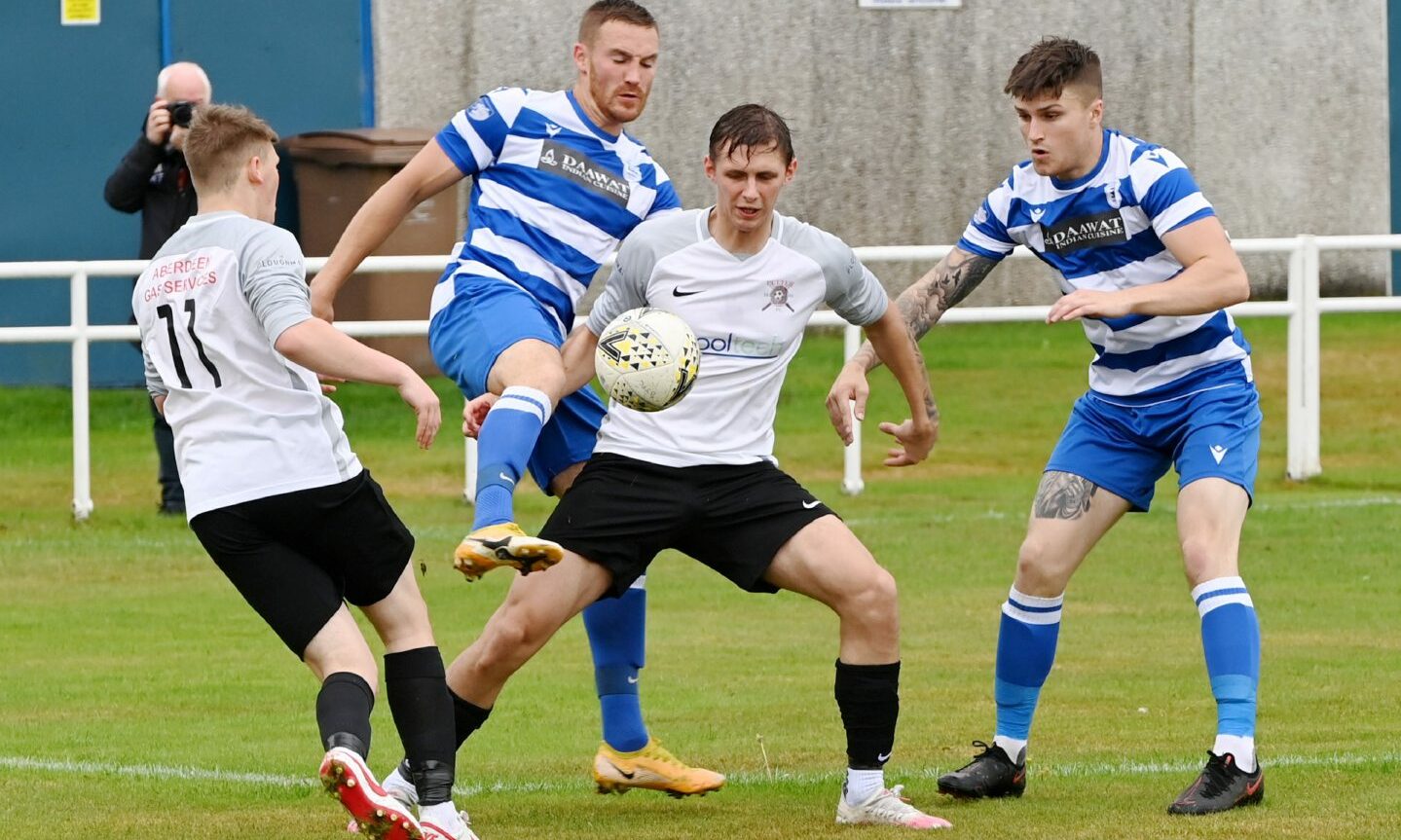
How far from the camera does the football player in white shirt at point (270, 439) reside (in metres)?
5.38

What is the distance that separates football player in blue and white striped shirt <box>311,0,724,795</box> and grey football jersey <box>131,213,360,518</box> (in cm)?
107

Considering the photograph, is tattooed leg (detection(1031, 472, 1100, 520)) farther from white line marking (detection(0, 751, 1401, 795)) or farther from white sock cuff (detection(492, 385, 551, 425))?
white sock cuff (detection(492, 385, 551, 425))

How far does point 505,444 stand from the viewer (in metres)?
6.05

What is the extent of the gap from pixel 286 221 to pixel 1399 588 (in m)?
9.44

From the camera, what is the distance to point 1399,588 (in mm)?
10375

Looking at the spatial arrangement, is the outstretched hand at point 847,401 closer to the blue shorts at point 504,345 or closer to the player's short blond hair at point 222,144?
the blue shorts at point 504,345

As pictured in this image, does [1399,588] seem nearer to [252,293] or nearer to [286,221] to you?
[252,293]

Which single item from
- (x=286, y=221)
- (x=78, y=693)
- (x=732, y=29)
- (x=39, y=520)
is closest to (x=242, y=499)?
(x=78, y=693)

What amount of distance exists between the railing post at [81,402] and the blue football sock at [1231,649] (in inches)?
293

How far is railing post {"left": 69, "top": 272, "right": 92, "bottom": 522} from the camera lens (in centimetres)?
1204

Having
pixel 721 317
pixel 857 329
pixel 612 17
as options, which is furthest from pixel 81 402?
pixel 721 317

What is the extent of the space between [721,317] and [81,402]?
6.81 metres

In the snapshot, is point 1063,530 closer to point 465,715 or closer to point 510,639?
point 510,639

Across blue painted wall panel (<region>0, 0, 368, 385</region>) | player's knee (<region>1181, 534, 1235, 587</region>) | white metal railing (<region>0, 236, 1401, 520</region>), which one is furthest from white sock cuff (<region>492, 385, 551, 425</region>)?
blue painted wall panel (<region>0, 0, 368, 385</region>)
